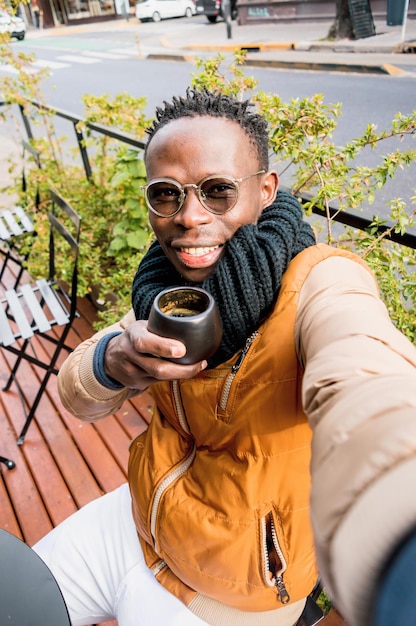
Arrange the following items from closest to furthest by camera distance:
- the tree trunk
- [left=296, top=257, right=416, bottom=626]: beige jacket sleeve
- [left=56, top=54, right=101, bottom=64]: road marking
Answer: [left=296, top=257, right=416, bottom=626]: beige jacket sleeve
the tree trunk
[left=56, top=54, right=101, bottom=64]: road marking

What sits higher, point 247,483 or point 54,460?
point 247,483

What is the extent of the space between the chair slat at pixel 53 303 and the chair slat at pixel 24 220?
869 millimetres

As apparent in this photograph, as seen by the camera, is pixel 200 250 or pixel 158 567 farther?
pixel 158 567

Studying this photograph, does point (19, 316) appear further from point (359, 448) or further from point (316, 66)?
point (316, 66)

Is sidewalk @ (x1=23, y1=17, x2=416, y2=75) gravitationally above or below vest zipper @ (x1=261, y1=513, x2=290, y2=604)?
below

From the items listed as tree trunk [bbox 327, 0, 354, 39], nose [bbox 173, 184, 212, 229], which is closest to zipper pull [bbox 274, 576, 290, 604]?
nose [bbox 173, 184, 212, 229]

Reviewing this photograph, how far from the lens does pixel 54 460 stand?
97.0 inches

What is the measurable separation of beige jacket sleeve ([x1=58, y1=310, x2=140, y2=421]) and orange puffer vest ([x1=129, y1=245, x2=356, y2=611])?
0.54 ft

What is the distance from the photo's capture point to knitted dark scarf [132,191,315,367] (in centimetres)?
105

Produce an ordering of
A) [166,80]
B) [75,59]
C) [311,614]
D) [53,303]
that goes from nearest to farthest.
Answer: [311,614] < [53,303] < [166,80] < [75,59]

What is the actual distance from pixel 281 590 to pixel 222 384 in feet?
1.71

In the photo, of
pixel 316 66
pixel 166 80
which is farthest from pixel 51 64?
pixel 316 66

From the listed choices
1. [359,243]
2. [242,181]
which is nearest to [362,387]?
[242,181]

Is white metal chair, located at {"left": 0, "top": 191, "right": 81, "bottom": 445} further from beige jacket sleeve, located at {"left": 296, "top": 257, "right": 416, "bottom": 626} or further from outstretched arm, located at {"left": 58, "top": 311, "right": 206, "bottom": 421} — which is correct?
beige jacket sleeve, located at {"left": 296, "top": 257, "right": 416, "bottom": 626}
